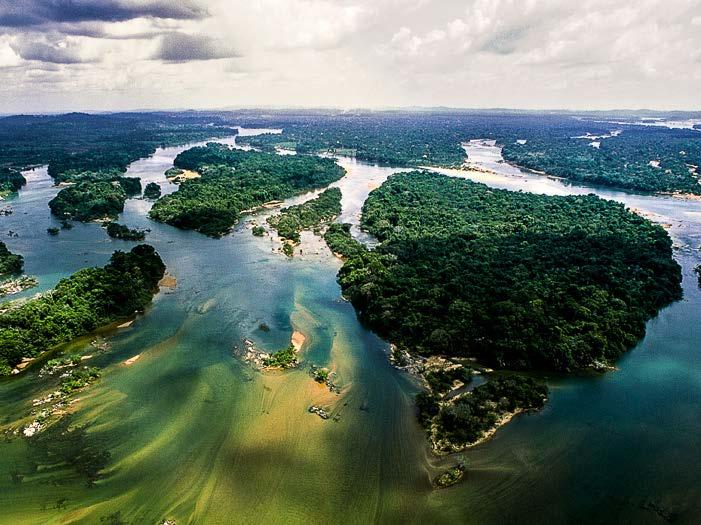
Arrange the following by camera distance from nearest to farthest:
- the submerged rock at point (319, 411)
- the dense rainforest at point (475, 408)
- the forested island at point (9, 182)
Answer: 1. the dense rainforest at point (475, 408)
2. the submerged rock at point (319, 411)
3. the forested island at point (9, 182)

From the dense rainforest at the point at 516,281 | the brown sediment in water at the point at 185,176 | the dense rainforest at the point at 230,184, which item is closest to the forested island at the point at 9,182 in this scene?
the brown sediment in water at the point at 185,176

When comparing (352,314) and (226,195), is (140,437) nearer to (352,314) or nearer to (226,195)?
(352,314)

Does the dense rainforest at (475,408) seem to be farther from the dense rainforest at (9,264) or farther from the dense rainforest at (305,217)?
the dense rainforest at (9,264)

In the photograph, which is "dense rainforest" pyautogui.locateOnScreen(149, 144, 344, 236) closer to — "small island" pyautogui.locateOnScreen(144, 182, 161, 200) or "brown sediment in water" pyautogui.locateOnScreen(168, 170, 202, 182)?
"brown sediment in water" pyautogui.locateOnScreen(168, 170, 202, 182)

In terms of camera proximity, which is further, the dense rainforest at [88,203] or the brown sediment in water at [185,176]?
the brown sediment in water at [185,176]

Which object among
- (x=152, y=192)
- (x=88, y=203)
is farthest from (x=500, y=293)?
(x=152, y=192)

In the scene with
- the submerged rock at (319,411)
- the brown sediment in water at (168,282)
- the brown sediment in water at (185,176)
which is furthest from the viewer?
the brown sediment in water at (185,176)

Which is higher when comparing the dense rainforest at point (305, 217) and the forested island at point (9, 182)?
the dense rainforest at point (305, 217)
